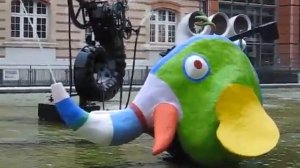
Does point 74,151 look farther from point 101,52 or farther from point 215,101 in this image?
point 101,52

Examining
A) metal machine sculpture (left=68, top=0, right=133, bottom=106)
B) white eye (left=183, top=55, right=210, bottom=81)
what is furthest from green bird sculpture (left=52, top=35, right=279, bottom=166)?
metal machine sculpture (left=68, top=0, right=133, bottom=106)

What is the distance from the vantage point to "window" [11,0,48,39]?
3694 centimetres

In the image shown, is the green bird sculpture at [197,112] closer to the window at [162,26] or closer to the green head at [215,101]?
the green head at [215,101]

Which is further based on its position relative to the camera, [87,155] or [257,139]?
[87,155]

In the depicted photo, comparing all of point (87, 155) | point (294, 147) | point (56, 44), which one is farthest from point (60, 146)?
point (56, 44)

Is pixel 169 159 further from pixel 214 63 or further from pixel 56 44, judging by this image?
pixel 56 44

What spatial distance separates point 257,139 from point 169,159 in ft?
5.84

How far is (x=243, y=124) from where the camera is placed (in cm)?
826

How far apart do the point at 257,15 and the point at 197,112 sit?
42.8 metres

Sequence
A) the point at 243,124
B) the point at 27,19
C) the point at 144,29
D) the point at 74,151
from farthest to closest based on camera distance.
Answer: the point at 144,29 → the point at 27,19 → the point at 74,151 → the point at 243,124

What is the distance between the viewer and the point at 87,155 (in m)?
9.98

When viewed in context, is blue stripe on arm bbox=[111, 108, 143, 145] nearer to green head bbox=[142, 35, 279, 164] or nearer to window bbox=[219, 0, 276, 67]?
green head bbox=[142, 35, 279, 164]

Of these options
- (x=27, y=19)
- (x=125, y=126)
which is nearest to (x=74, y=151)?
(x=125, y=126)

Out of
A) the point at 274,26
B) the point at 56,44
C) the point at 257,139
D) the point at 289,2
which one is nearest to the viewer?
the point at 257,139
